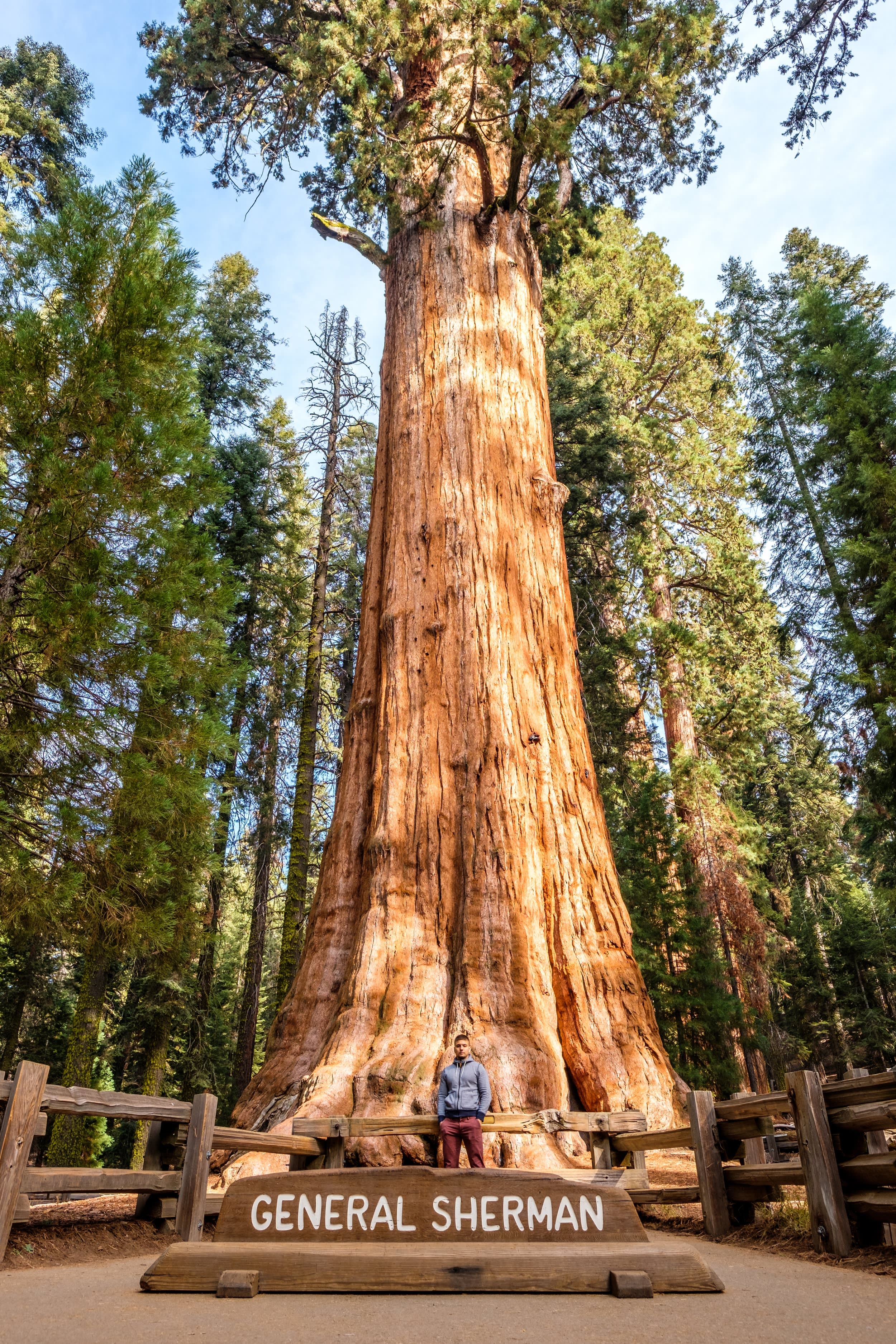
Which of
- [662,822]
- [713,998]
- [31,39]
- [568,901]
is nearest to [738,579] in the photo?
[662,822]

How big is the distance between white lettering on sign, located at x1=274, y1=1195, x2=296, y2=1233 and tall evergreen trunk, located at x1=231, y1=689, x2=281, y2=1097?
1281cm

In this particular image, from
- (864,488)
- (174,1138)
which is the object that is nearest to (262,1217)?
(174,1138)

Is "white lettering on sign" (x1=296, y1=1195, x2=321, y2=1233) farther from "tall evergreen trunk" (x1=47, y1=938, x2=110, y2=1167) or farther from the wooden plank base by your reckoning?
"tall evergreen trunk" (x1=47, y1=938, x2=110, y2=1167)

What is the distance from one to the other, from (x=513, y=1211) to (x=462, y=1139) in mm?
1765

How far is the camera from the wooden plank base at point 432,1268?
3.21 m

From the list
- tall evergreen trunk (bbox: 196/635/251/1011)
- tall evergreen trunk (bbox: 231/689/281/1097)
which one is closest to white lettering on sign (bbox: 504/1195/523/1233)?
tall evergreen trunk (bbox: 196/635/251/1011)

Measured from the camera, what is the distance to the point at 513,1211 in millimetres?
3527

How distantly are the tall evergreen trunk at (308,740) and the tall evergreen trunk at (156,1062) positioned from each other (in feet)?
6.46

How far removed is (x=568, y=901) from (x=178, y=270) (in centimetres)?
800

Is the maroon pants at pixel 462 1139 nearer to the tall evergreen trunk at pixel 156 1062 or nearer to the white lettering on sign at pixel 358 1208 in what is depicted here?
the white lettering on sign at pixel 358 1208

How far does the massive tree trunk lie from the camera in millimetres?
6133

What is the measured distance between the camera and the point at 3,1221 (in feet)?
14.6

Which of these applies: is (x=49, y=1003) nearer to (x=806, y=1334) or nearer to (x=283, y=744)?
(x=283, y=744)

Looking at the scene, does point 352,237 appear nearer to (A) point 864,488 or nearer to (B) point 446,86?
(B) point 446,86
